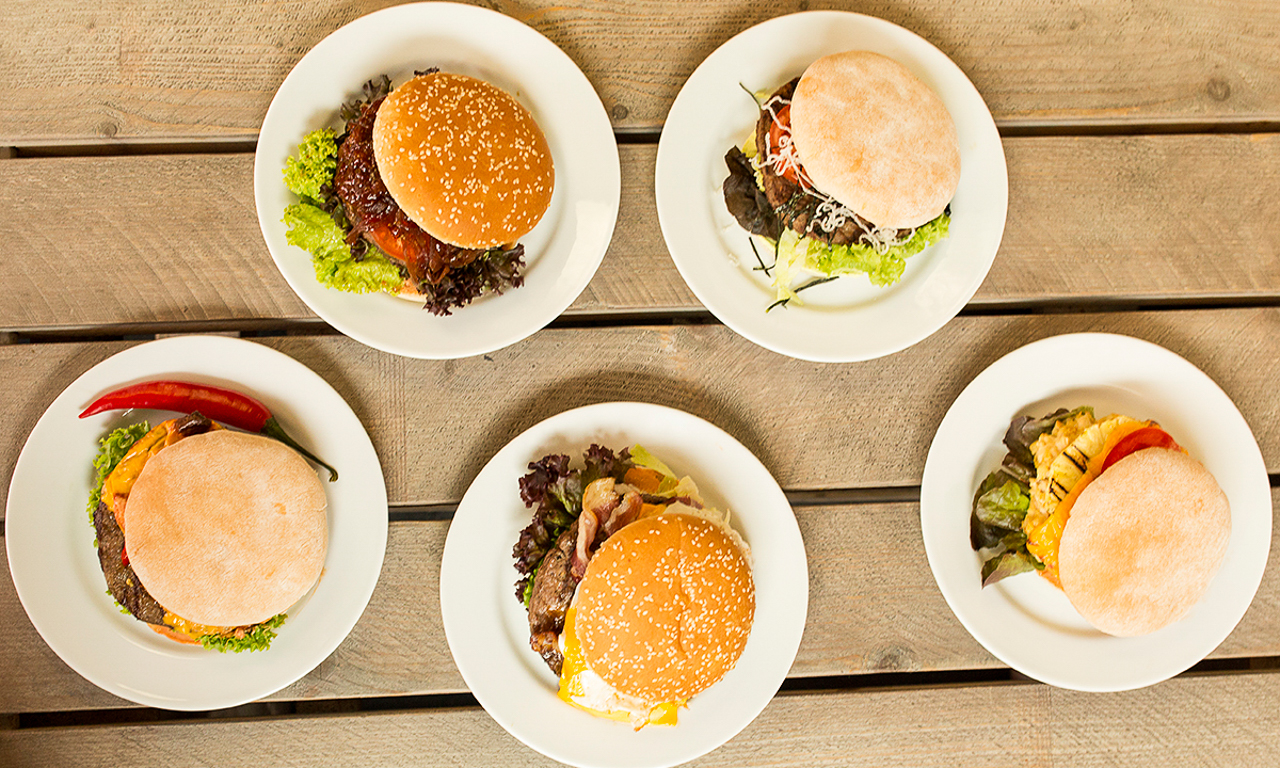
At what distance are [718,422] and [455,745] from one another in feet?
3.60

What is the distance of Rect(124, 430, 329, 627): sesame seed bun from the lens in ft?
5.60

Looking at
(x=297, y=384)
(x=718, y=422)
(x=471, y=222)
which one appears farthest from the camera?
(x=718, y=422)

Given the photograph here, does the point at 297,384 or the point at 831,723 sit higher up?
the point at 297,384

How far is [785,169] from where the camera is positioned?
179cm

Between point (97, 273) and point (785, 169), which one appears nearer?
point (785, 169)

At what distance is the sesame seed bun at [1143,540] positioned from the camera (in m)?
1.74

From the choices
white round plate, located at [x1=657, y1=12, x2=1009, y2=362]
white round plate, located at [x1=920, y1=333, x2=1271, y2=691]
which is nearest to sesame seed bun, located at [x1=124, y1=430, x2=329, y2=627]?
white round plate, located at [x1=657, y1=12, x2=1009, y2=362]

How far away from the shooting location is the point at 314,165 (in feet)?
5.85

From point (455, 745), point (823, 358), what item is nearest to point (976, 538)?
point (823, 358)

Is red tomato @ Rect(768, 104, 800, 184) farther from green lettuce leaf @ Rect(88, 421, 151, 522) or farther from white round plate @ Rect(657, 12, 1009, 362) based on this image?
green lettuce leaf @ Rect(88, 421, 151, 522)

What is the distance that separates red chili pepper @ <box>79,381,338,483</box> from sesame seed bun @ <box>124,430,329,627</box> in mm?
89

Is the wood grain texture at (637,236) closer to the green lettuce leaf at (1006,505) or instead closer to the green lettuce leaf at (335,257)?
the green lettuce leaf at (335,257)

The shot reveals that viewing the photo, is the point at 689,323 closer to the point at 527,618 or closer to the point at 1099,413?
the point at 527,618

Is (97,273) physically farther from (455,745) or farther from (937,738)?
(937,738)
